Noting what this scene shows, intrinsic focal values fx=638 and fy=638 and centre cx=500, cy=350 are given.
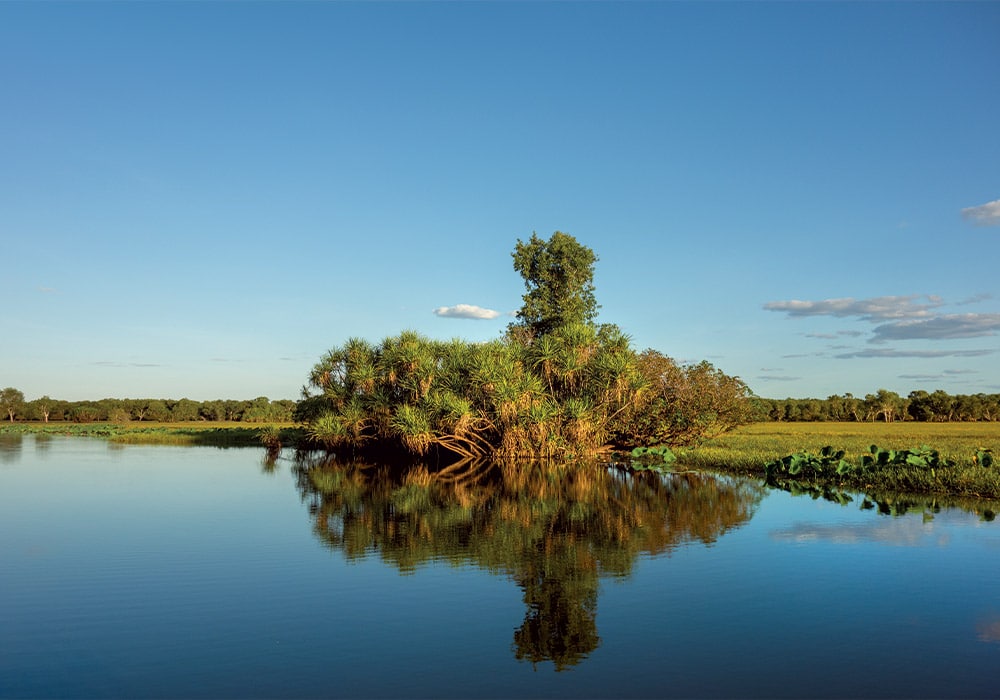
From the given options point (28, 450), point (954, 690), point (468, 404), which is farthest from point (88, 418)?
point (954, 690)

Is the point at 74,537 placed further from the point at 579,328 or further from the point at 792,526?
the point at 579,328

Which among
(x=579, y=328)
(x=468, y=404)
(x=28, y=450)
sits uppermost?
(x=579, y=328)

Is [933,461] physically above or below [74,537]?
above

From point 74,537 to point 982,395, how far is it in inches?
4741

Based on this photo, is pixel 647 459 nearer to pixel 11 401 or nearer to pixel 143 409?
pixel 143 409

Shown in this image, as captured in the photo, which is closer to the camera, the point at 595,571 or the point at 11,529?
the point at 595,571

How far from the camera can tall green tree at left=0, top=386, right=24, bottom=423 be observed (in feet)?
402

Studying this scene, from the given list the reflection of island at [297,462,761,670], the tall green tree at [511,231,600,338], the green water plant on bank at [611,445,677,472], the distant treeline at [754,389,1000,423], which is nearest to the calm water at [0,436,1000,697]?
the reflection of island at [297,462,761,670]

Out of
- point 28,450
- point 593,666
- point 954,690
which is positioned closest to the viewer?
point 954,690

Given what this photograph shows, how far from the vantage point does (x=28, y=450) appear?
45781mm

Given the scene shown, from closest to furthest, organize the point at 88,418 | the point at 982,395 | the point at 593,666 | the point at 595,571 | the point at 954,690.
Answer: the point at 954,690 → the point at 593,666 → the point at 595,571 → the point at 982,395 → the point at 88,418

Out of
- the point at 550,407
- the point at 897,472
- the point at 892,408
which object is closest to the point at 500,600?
the point at 897,472

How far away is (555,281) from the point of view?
190 ft

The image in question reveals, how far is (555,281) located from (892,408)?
231ft
